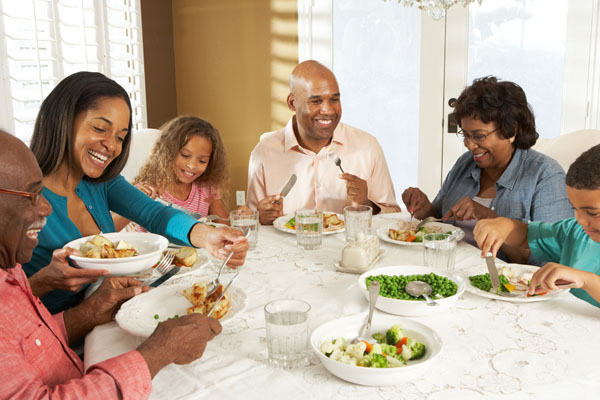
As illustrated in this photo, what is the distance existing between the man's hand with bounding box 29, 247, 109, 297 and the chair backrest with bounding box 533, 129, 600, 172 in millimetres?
1920

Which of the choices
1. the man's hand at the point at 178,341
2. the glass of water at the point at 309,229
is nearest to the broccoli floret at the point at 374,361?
the man's hand at the point at 178,341

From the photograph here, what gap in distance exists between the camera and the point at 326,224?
2.11m

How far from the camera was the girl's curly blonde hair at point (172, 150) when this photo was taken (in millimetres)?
2658

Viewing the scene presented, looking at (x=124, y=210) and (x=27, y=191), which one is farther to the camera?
(x=124, y=210)

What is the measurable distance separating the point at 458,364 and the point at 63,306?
3.84 feet

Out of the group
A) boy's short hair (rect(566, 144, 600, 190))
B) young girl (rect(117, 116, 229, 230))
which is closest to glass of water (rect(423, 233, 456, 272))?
boy's short hair (rect(566, 144, 600, 190))

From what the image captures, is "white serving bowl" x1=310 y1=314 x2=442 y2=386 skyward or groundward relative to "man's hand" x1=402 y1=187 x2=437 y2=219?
groundward

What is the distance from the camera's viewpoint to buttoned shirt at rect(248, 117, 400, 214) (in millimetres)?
2738

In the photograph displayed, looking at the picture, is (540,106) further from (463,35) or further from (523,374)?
(523,374)

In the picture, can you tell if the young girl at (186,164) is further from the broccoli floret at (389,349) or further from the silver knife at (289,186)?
the broccoli floret at (389,349)

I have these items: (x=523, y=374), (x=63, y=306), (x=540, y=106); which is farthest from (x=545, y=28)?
(x=63, y=306)

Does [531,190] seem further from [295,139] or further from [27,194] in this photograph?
[27,194]

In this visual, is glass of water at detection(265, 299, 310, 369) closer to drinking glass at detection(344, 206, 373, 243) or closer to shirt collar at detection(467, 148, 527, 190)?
drinking glass at detection(344, 206, 373, 243)

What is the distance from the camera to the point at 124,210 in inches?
78.6
